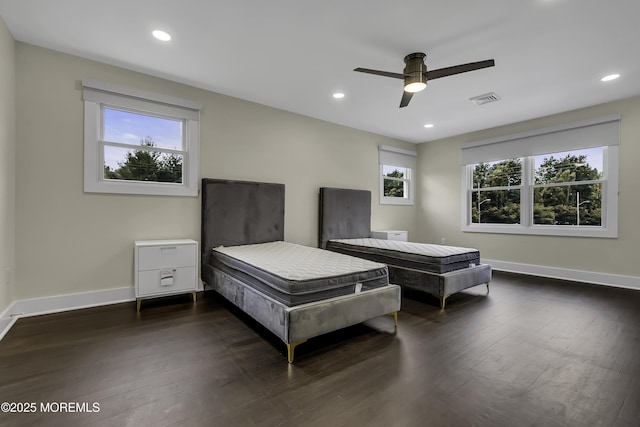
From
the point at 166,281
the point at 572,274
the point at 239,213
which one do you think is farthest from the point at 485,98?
the point at 166,281

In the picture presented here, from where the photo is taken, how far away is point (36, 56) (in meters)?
2.82

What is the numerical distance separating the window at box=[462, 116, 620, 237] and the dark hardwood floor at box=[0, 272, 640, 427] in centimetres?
202

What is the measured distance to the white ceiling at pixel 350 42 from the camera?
2264 mm

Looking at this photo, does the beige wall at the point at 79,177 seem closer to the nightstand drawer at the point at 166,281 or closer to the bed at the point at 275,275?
the bed at the point at 275,275

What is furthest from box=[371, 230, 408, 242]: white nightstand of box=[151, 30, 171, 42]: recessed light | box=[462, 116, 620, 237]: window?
box=[151, 30, 171, 42]: recessed light

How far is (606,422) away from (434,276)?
1.83 metres

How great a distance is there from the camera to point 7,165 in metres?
2.56

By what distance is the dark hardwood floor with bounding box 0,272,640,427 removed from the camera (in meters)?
1.48

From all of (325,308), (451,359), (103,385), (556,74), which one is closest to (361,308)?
(325,308)

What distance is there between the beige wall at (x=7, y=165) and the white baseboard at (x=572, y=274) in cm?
674

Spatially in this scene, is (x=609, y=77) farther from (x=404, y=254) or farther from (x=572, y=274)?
(x=404, y=254)

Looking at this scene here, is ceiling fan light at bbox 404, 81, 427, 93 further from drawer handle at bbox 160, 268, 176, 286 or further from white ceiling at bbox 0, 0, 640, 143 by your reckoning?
drawer handle at bbox 160, 268, 176, 286

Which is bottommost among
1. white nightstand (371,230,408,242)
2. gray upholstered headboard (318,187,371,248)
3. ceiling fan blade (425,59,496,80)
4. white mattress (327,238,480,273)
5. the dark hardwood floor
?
the dark hardwood floor

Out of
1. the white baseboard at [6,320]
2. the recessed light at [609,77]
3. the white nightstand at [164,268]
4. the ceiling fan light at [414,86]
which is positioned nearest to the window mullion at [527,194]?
the recessed light at [609,77]
